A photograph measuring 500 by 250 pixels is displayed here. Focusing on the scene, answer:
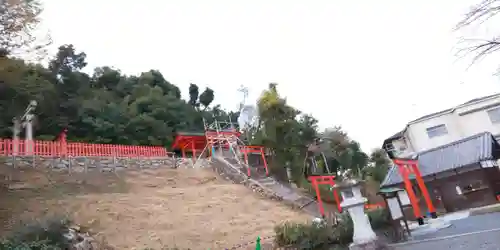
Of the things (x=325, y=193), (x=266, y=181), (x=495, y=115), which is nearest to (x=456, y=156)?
(x=325, y=193)

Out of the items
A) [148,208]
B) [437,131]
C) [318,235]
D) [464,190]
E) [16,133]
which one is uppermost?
[16,133]

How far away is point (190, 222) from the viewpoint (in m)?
13.2

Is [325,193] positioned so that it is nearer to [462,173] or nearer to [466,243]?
[462,173]

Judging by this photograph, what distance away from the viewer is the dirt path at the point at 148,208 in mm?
11383

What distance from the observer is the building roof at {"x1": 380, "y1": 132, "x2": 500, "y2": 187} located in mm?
16703

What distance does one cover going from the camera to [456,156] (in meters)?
17.8

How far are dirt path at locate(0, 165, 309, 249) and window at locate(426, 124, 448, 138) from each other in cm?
1584

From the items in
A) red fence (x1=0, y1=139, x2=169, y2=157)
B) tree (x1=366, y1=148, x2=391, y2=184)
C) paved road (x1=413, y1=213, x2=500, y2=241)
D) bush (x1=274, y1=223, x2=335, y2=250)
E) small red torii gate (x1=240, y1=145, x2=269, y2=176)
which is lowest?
paved road (x1=413, y1=213, x2=500, y2=241)

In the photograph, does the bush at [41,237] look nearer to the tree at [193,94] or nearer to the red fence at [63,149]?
the red fence at [63,149]

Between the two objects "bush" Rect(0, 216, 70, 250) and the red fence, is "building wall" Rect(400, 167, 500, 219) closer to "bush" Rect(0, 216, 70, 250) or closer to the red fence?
"bush" Rect(0, 216, 70, 250)

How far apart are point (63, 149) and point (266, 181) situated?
11995 mm

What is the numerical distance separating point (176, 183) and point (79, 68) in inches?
932

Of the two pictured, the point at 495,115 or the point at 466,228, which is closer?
the point at 466,228

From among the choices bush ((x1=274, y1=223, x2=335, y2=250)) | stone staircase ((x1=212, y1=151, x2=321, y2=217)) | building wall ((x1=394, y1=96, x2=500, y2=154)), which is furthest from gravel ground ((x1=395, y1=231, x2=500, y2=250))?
building wall ((x1=394, y1=96, x2=500, y2=154))
